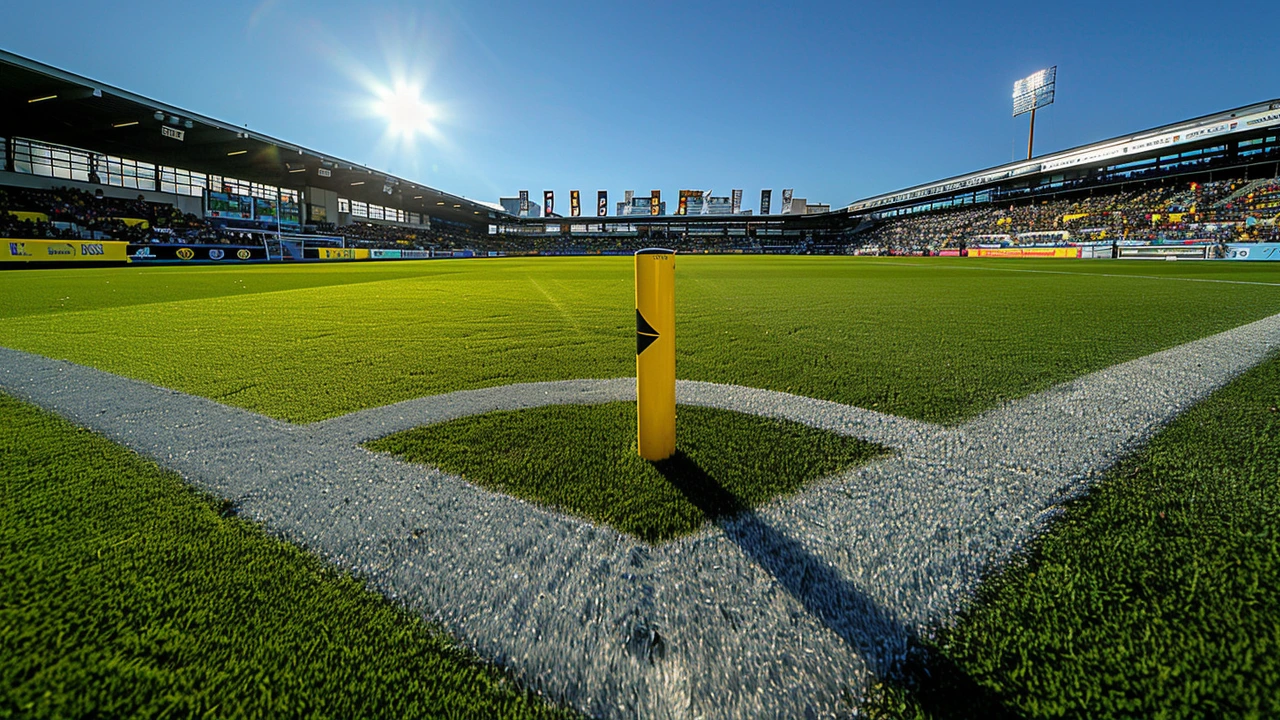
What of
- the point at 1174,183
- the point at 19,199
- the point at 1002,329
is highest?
the point at 1174,183

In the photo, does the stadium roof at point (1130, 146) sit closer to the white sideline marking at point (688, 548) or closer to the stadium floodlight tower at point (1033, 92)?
the stadium floodlight tower at point (1033, 92)

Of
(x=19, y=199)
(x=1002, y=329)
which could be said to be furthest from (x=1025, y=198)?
(x=19, y=199)

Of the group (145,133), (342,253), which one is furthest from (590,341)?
(342,253)

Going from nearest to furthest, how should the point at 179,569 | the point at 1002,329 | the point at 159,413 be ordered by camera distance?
the point at 179,569, the point at 159,413, the point at 1002,329

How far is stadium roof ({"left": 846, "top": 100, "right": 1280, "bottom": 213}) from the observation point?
1164 inches

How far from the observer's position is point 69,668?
89 cm

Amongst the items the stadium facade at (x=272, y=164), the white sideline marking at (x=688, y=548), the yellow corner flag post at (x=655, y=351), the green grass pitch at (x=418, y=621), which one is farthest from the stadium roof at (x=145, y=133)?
the yellow corner flag post at (x=655, y=351)

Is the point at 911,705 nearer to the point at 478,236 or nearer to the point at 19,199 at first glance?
the point at 19,199

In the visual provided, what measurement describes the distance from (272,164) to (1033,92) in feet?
214

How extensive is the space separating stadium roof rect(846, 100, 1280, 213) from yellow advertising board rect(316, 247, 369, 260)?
55.6 metres

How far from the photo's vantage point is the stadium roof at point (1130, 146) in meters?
29.6

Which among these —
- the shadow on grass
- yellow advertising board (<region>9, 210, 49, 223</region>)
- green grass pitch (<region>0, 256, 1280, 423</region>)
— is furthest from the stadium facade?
the shadow on grass

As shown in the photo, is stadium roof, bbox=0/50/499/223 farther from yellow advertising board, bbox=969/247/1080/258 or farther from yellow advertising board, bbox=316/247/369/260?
yellow advertising board, bbox=969/247/1080/258

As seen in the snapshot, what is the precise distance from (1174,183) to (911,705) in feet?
181
